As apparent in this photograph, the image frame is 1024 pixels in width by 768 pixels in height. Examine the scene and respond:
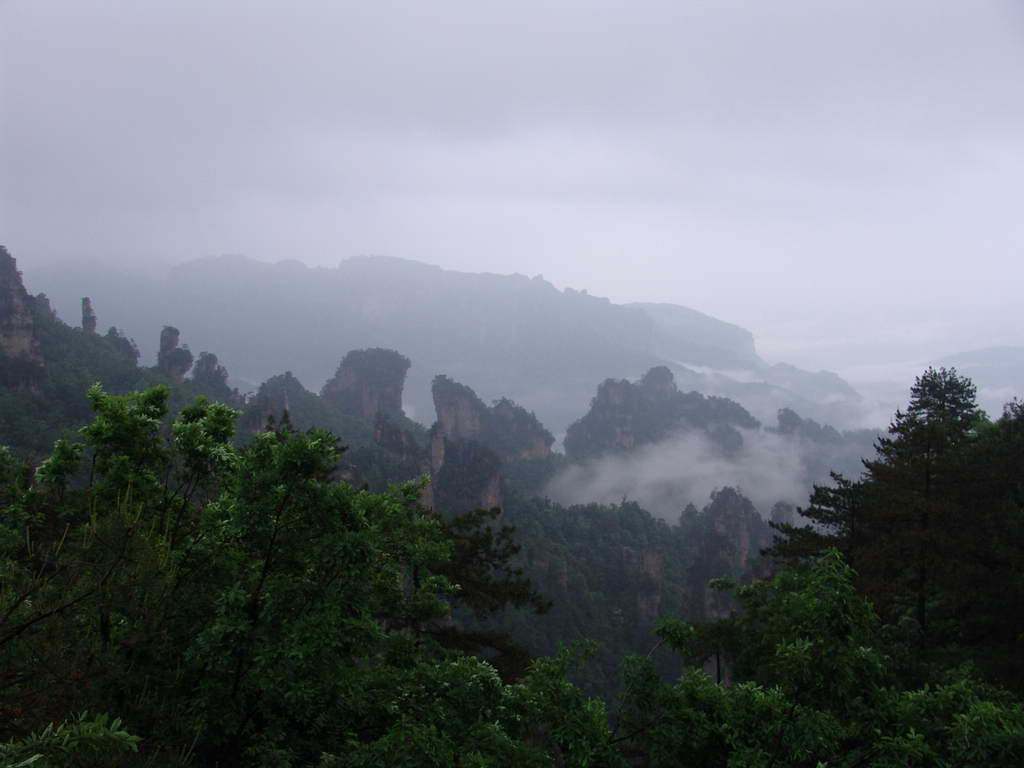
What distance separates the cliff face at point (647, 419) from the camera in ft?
507

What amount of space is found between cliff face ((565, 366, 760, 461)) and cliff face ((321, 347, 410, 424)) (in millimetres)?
47455

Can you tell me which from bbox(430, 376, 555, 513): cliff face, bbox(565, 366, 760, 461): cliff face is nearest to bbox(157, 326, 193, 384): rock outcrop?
bbox(430, 376, 555, 513): cliff face

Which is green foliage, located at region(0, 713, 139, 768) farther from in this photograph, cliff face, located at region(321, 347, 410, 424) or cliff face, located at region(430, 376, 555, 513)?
cliff face, located at region(321, 347, 410, 424)

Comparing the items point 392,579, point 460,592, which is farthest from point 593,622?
point 392,579

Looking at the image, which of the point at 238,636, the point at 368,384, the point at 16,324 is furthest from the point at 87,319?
the point at 238,636

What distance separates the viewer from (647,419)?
16275 cm

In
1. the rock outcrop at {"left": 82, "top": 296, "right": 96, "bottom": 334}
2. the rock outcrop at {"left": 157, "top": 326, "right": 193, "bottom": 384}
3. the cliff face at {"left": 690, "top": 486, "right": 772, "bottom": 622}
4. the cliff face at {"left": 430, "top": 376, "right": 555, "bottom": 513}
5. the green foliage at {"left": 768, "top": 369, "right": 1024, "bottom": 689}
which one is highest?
the rock outcrop at {"left": 82, "top": 296, "right": 96, "bottom": 334}

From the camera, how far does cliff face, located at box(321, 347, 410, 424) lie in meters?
135

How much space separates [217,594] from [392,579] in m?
3.96

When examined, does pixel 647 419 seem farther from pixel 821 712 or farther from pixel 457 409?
pixel 821 712

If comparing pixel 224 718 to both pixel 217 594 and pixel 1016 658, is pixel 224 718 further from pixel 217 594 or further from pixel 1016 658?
pixel 1016 658

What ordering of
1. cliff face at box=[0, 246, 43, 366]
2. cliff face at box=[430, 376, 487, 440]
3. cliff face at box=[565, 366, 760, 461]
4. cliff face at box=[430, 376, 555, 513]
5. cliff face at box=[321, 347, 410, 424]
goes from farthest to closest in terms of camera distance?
cliff face at box=[565, 366, 760, 461]
cliff face at box=[321, 347, 410, 424]
cliff face at box=[430, 376, 555, 513]
cliff face at box=[430, 376, 487, 440]
cliff face at box=[0, 246, 43, 366]

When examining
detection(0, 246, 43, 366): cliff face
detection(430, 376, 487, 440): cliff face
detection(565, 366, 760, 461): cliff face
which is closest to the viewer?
detection(0, 246, 43, 366): cliff face

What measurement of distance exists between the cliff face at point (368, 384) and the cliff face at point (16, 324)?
219 ft
